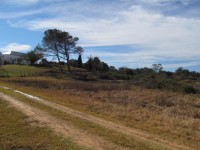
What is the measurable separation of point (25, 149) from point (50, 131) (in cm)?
205

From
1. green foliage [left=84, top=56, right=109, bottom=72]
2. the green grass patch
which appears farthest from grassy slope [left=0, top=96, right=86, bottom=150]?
green foliage [left=84, top=56, right=109, bottom=72]

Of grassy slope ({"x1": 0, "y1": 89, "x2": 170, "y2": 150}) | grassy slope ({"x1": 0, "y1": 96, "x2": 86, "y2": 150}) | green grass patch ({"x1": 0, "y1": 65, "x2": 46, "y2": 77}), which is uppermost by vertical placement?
green grass patch ({"x1": 0, "y1": 65, "x2": 46, "y2": 77})

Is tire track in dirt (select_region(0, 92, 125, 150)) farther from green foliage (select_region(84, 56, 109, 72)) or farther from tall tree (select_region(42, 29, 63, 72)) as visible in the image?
green foliage (select_region(84, 56, 109, 72))

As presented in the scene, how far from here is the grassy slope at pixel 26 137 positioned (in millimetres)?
9672

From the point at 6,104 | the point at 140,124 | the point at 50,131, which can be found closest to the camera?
the point at 50,131

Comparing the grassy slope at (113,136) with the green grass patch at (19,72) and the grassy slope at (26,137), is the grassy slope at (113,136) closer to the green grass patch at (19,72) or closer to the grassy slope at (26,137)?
the grassy slope at (26,137)

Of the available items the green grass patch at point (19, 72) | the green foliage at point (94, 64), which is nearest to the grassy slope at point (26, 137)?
the green grass patch at point (19, 72)

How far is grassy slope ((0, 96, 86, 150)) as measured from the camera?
9.67 meters

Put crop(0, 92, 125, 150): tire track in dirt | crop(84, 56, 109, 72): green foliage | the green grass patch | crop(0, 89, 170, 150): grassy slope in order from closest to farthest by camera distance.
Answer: crop(0, 92, 125, 150): tire track in dirt, crop(0, 89, 170, 150): grassy slope, the green grass patch, crop(84, 56, 109, 72): green foliage

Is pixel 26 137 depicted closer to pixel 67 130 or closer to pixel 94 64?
pixel 67 130

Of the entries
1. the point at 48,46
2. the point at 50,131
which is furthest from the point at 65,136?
the point at 48,46

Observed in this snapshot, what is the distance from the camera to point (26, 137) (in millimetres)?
10742

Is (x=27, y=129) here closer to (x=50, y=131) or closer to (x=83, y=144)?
(x=50, y=131)

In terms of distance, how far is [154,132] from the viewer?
1270cm
